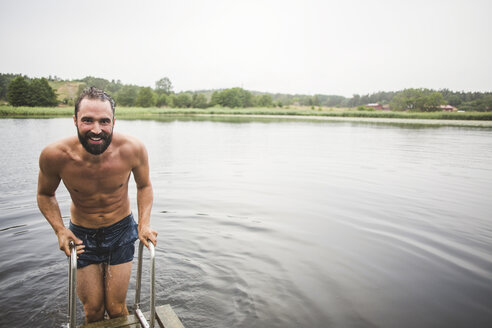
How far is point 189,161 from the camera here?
14.9 metres

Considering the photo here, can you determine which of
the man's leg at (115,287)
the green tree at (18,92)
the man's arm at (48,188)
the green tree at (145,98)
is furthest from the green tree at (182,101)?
the man's arm at (48,188)

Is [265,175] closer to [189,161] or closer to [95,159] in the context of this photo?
[189,161]

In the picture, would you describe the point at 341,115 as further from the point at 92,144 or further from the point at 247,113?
the point at 92,144

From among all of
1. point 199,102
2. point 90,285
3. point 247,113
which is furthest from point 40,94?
point 90,285

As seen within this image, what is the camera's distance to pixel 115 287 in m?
3.27

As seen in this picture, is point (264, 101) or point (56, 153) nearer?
point (56, 153)

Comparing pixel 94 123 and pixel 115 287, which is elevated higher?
pixel 94 123

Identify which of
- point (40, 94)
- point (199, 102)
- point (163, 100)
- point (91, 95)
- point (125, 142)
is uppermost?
point (199, 102)

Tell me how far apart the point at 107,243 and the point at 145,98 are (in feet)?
412

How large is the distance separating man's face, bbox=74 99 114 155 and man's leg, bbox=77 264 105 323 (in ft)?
4.30

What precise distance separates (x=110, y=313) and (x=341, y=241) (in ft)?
14.4

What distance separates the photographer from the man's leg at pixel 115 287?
327 centimetres

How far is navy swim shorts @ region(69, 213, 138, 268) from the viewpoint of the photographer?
3139 millimetres

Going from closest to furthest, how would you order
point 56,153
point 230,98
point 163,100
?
point 56,153, point 163,100, point 230,98
